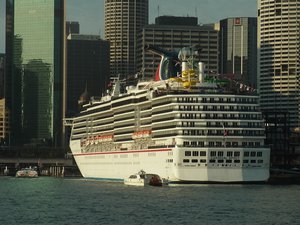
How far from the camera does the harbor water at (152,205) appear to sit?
111 metres

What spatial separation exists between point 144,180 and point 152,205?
48.4 metres

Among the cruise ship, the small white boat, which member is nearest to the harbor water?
the cruise ship

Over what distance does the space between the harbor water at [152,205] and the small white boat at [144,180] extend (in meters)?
4.50

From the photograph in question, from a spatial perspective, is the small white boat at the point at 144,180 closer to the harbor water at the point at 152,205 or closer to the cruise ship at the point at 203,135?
the cruise ship at the point at 203,135

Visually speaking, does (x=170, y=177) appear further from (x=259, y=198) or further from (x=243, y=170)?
(x=259, y=198)

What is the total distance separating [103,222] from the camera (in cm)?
10762

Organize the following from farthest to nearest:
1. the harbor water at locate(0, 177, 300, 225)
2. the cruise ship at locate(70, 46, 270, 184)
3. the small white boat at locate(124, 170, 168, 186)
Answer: the small white boat at locate(124, 170, 168, 186)
the cruise ship at locate(70, 46, 270, 184)
the harbor water at locate(0, 177, 300, 225)

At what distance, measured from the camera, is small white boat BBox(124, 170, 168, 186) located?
17400cm

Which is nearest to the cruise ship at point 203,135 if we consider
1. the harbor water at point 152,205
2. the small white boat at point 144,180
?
the small white boat at point 144,180

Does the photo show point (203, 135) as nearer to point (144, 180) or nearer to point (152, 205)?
point (144, 180)

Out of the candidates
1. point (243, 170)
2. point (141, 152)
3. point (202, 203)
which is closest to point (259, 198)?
point (202, 203)

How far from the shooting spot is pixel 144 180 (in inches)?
6988

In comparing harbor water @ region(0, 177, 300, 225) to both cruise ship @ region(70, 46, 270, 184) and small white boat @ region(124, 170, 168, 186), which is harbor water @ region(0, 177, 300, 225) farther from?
small white boat @ region(124, 170, 168, 186)

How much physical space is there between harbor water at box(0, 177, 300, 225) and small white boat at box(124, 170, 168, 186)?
4.50m
